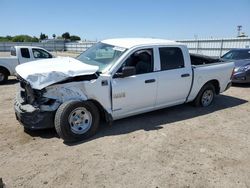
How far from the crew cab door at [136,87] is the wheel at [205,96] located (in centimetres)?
175

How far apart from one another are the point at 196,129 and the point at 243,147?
3.36ft

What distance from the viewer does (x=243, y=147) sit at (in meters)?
4.44

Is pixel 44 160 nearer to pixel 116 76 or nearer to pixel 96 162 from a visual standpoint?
pixel 96 162

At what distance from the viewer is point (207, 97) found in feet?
22.4

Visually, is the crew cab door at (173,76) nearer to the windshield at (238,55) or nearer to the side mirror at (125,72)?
the side mirror at (125,72)

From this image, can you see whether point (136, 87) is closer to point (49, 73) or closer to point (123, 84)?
point (123, 84)

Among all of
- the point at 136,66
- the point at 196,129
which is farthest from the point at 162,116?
the point at 136,66

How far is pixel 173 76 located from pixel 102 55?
5.57 feet

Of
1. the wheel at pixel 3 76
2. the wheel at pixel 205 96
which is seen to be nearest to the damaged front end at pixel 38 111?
the wheel at pixel 205 96

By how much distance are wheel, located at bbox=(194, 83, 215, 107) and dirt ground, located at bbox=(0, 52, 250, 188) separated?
2.73 ft

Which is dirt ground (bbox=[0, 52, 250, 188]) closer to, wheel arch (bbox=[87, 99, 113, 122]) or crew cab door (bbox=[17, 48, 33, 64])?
wheel arch (bbox=[87, 99, 113, 122])

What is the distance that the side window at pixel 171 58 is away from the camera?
216 inches

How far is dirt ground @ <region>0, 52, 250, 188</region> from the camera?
3.37 metres

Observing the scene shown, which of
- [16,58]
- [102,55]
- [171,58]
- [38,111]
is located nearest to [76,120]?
[38,111]
